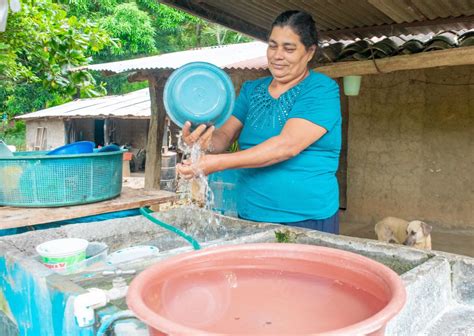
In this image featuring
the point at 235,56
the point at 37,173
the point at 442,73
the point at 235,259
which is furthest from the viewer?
the point at 235,56

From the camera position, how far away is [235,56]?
5.99 meters

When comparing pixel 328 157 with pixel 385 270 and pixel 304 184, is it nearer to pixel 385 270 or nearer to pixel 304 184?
pixel 304 184

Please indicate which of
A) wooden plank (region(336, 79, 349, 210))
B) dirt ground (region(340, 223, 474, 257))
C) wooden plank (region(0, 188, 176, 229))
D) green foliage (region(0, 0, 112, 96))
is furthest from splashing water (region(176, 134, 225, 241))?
wooden plank (region(336, 79, 349, 210))

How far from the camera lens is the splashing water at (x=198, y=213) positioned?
1775 millimetres

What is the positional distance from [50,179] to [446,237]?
15.6 ft

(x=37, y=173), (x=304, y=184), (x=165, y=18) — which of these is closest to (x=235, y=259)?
(x=304, y=184)

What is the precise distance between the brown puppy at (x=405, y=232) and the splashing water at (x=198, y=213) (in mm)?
3042

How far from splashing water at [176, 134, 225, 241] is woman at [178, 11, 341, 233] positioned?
116mm

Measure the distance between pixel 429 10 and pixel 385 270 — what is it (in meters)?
3.49

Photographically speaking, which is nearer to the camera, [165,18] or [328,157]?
[328,157]

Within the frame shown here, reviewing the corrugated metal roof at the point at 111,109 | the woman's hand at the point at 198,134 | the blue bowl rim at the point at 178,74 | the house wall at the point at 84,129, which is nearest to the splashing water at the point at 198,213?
the woman's hand at the point at 198,134

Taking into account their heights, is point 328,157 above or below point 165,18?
below

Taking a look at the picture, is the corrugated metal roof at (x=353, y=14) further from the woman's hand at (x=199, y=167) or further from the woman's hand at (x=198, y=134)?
the woman's hand at (x=199, y=167)

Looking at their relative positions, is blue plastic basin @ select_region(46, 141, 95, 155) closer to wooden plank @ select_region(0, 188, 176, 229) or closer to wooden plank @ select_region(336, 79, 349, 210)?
wooden plank @ select_region(0, 188, 176, 229)
